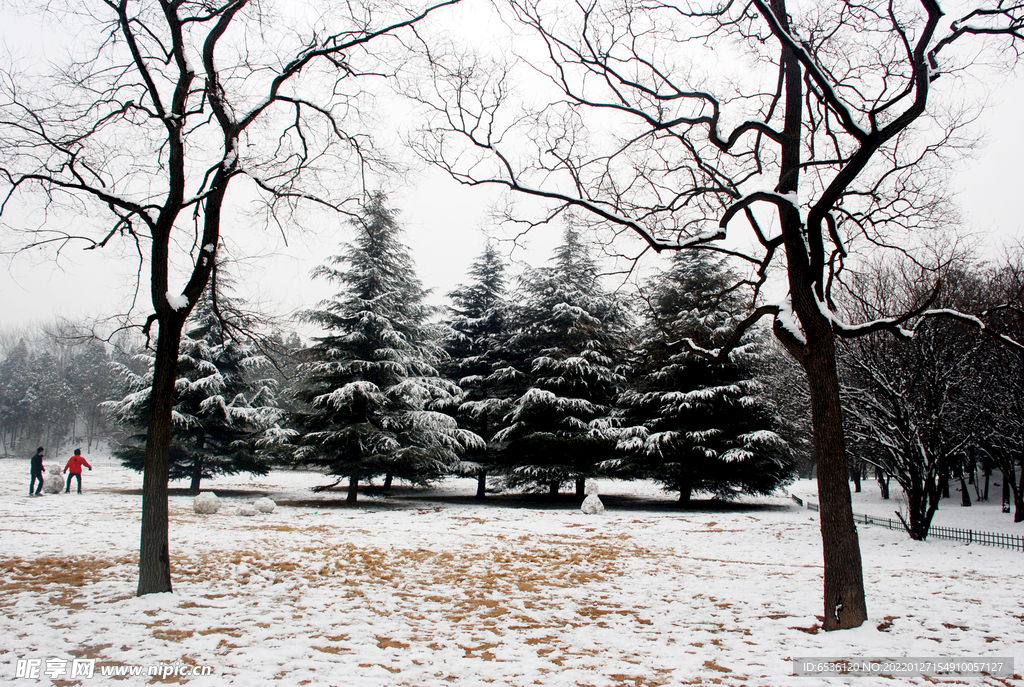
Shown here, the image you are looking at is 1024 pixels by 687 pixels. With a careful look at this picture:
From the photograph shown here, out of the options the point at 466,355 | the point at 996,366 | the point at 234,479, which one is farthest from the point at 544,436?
the point at 234,479

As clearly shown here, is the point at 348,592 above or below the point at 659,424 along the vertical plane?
below

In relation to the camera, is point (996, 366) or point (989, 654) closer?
point (989, 654)

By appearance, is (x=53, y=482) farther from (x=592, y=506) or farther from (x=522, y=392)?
(x=592, y=506)

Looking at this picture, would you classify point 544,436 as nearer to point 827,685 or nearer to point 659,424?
point 659,424

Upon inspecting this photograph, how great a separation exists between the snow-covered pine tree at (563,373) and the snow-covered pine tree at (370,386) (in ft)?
7.60

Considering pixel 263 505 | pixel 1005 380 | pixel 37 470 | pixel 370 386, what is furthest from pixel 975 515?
pixel 37 470

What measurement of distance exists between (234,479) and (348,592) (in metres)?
28.6

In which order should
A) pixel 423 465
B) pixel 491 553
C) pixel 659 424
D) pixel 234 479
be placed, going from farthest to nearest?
pixel 234 479
pixel 659 424
pixel 423 465
pixel 491 553

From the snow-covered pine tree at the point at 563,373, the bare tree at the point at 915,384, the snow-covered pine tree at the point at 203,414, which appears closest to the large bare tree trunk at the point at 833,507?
the bare tree at the point at 915,384

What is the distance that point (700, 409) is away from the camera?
20422 mm

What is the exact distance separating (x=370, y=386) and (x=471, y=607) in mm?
12592

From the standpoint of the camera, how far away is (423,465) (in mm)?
19141

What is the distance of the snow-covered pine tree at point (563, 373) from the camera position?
2084cm

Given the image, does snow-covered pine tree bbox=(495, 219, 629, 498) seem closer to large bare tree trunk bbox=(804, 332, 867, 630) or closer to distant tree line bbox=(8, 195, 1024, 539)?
distant tree line bbox=(8, 195, 1024, 539)
